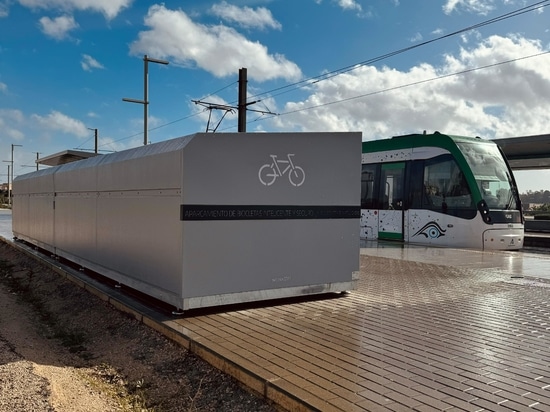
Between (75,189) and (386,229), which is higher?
(75,189)

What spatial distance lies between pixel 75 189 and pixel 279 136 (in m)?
5.08

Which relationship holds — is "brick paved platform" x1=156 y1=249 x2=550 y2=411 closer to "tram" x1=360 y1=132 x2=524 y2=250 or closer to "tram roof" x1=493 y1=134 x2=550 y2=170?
"tram" x1=360 y1=132 x2=524 y2=250

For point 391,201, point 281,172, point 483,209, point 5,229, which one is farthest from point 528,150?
point 5,229

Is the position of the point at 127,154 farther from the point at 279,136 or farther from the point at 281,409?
the point at 281,409

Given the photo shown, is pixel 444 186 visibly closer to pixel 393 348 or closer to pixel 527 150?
pixel 393 348

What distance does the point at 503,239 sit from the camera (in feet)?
48.1

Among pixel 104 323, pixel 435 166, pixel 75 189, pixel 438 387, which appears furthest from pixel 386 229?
pixel 438 387

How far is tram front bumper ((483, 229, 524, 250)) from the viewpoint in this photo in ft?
47.5

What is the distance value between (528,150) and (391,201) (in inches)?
506

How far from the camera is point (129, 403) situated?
422 centimetres

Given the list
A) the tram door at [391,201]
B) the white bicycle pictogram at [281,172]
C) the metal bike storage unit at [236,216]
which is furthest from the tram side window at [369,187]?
the white bicycle pictogram at [281,172]

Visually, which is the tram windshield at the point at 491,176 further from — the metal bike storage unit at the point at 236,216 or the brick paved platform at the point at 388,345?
the metal bike storage unit at the point at 236,216

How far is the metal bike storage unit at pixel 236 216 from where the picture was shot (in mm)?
5707

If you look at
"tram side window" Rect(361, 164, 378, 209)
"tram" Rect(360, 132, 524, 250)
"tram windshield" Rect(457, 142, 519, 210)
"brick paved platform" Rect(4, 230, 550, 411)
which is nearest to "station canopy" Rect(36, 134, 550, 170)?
"tram" Rect(360, 132, 524, 250)
